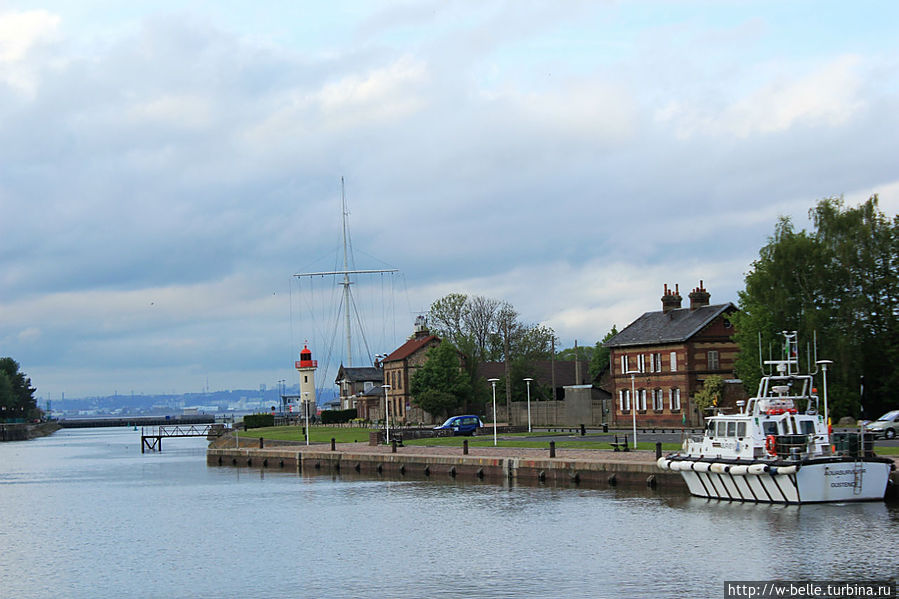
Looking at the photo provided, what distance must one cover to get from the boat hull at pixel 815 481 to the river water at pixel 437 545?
52 centimetres

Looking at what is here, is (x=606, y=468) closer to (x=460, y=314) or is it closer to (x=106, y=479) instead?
(x=106, y=479)

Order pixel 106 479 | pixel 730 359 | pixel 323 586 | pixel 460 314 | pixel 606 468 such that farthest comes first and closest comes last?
pixel 460 314 → pixel 730 359 → pixel 106 479 → pixel 606 468 → pixel 323 586

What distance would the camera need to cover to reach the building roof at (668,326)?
85.2m

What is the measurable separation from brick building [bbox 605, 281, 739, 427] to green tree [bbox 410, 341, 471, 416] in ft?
56.3

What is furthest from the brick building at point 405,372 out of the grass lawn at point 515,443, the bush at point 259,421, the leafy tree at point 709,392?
the leafy tree at point 709,392

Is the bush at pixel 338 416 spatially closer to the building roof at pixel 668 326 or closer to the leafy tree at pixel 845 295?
the building roof at pixel 668 326

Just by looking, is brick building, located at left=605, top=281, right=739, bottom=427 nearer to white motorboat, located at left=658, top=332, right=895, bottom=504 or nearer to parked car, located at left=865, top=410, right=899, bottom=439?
parked car, located at left=865, top=410, right=899, bottom=439

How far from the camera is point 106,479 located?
260 ft

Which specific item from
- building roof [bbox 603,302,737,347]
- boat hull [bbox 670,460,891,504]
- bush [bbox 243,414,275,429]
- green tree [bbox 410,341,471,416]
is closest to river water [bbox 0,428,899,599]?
boat hull [bbox 670,460,891,504]

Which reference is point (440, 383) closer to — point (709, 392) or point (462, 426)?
point (462, 426)

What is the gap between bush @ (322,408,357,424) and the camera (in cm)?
12895

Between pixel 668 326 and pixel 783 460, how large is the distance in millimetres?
49785

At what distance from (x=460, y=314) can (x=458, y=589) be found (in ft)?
346

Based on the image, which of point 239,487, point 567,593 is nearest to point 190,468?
point 239,487
